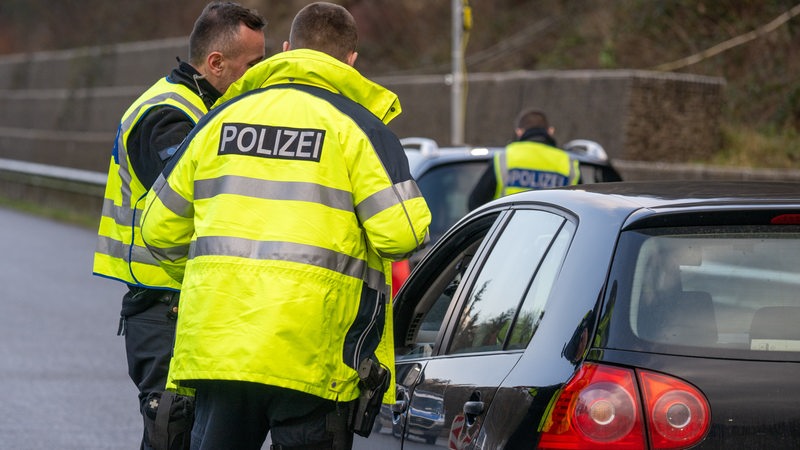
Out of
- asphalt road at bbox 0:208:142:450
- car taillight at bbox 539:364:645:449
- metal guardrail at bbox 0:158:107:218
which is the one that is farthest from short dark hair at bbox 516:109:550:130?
metal guardrail at bbox 0:158:107:218

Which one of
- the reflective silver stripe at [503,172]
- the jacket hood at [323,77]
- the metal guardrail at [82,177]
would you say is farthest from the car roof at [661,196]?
the metal guardrail at [82,177]

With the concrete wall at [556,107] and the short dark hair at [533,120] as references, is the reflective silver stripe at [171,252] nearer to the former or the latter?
the short dark hair at [533,120]

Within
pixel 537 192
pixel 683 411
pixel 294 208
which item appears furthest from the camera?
pixel 537 192

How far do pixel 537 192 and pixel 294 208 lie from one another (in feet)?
3.10

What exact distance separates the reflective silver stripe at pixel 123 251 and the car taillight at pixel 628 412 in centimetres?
193

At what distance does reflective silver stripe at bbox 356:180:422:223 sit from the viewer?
4.00 metres

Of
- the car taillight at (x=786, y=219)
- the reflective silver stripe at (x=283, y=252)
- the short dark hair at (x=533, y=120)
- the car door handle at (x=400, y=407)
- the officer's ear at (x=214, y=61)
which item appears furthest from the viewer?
the short dark hair at (x=533, y=120)

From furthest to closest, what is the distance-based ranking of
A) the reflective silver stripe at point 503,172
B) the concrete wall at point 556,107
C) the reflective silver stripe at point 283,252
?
the concrete wall at point 556,107 < the reflective silver stripe at point 503,172 < the reflective silver stripe at point 283,252

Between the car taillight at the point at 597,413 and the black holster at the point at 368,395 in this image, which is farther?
the black holster at the point at 368,395

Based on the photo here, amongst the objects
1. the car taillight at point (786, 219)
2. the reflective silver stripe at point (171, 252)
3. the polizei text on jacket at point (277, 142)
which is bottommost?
the reflective silver stripe at point (171, 252)

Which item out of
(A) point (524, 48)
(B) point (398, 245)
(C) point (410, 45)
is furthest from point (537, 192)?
(C) point (410, 45)

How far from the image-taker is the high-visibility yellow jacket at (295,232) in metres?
3.88

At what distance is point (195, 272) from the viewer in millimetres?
4047

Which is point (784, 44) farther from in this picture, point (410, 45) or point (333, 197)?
point (333, 197)
